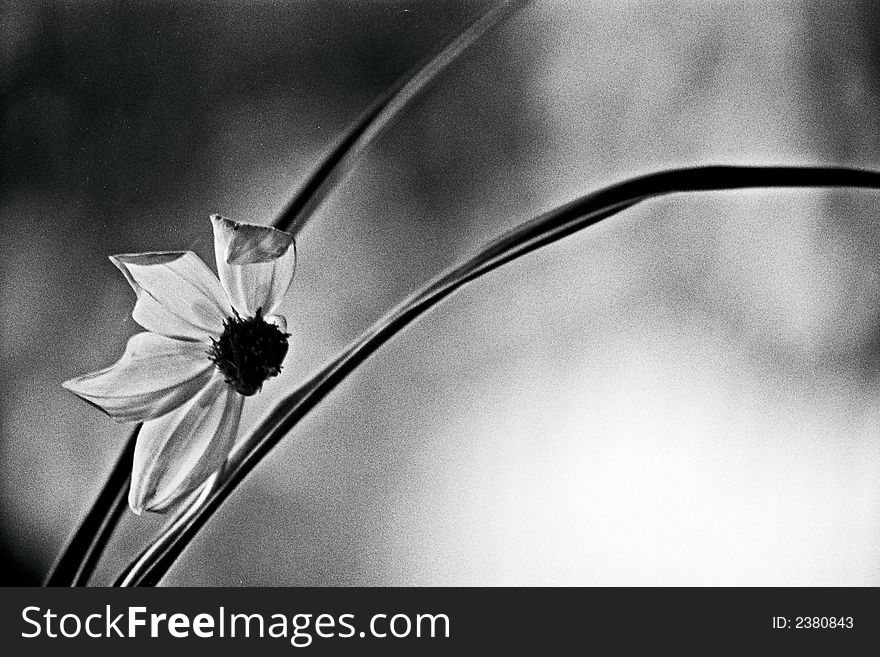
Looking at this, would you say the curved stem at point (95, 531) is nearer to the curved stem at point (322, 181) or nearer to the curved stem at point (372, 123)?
the curved stem at point (322, 181)

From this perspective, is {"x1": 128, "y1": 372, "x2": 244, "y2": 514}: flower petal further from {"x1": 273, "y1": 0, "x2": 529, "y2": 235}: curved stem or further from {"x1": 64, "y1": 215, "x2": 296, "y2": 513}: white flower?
{"x1": 273, "y1": 0, "x2": 529, "y2": 235}: curved stem

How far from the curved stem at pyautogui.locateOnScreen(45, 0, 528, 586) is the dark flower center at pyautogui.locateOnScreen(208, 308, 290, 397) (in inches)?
3.2

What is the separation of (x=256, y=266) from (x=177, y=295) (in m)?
0.06

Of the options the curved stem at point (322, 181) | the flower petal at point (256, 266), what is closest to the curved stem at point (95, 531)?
the curved stem at point (322, 181)

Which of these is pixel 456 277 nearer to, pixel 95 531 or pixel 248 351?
pixel 248 351

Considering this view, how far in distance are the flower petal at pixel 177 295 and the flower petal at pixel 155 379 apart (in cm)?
1

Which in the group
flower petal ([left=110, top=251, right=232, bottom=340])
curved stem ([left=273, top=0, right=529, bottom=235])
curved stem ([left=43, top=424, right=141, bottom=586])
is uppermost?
curved stem ([left=273, top=0, right=529, bottom=235])

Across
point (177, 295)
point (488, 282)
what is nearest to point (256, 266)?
point (177, 295)

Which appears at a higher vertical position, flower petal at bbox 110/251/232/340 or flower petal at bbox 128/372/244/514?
flower petal at bbox 110/251/232/340

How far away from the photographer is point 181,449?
474 mm

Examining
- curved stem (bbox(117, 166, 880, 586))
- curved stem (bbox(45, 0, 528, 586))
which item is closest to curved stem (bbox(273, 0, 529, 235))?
curved stem (bbox(45, 0, 528, 586))

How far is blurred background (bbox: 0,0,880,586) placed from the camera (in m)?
0.51
